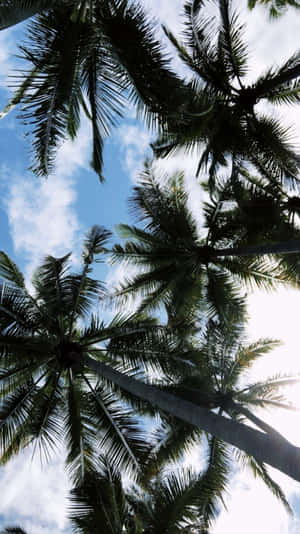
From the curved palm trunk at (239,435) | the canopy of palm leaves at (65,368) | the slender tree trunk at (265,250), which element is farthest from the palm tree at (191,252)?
the curved palm trunk at (239,435)

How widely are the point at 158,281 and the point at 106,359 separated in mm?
3472

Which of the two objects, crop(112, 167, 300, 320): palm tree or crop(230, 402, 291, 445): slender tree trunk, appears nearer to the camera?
crop(230, 402, 291, 445): slender tree trunk

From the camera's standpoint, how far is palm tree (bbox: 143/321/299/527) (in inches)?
386

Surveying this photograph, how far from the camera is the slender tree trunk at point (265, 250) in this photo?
8555 mm

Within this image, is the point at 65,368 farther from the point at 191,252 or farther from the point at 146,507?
the point at 191,252

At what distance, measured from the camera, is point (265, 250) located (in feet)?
30.0

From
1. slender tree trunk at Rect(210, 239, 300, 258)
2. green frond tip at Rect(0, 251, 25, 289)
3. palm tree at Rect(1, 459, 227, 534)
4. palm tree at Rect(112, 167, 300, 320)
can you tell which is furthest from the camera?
palm tree at Rect(112, 167, 300, 320)

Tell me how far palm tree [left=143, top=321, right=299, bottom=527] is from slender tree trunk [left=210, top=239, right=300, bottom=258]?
2.38m

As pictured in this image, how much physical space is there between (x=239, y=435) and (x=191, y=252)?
6.81 m

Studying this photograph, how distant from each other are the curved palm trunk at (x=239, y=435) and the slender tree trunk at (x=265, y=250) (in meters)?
4.31

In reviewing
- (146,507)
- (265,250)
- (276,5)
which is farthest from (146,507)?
(276,5)

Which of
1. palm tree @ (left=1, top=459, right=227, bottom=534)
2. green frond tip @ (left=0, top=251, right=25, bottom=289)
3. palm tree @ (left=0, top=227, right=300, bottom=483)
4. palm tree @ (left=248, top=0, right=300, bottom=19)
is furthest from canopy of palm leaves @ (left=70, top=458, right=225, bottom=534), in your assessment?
palm tree @ (left=248, top=0, right=300, bottom=19)

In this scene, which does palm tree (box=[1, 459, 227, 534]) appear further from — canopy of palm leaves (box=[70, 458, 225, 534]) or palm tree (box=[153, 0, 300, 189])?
palm tree (box=[153, 0, 300, 189])

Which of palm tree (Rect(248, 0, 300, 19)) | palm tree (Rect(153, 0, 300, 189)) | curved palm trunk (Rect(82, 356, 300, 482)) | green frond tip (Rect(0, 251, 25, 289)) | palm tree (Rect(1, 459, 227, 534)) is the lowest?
palm tree (Rect(1, 459, 227, 534))
